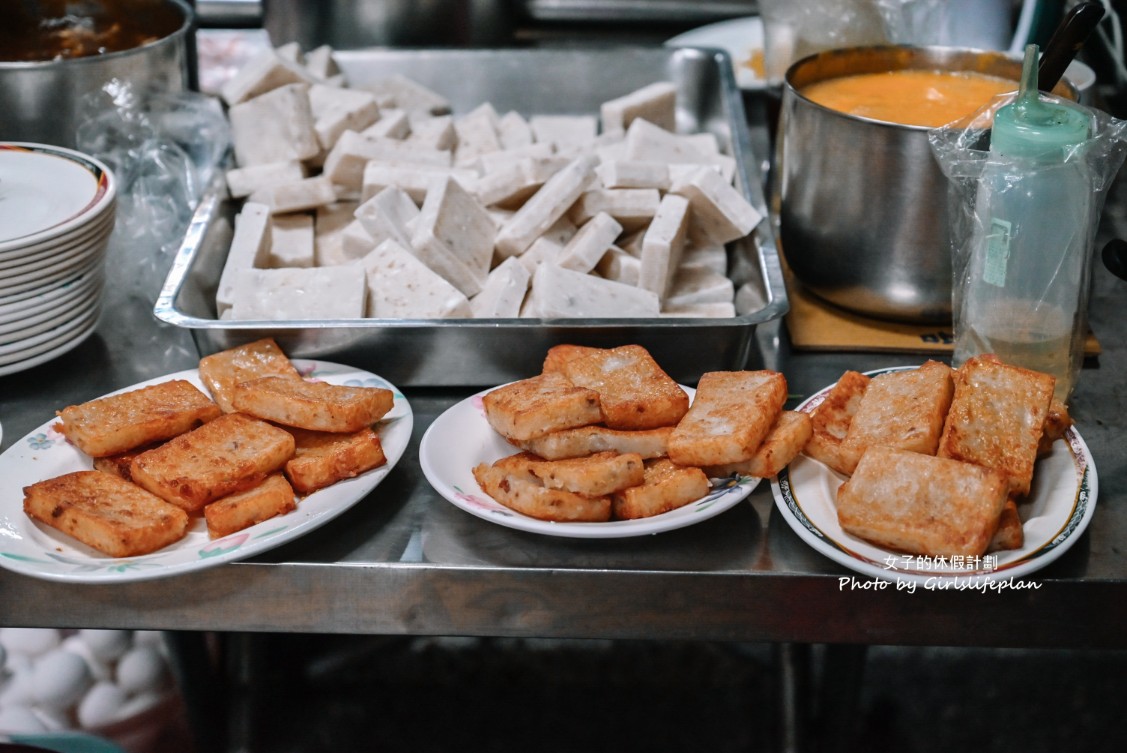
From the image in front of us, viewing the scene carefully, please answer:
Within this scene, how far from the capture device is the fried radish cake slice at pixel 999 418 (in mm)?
1123

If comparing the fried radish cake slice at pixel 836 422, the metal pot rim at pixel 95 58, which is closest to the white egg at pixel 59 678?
the metal pot rim at pixel 95 58

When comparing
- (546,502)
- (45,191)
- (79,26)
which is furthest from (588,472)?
(79,26)

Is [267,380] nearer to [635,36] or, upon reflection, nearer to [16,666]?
[16,666]

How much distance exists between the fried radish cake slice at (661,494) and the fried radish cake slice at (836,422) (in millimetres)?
142

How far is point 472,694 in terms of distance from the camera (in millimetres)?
2115

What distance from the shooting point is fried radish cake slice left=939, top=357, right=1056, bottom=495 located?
44.2 inches

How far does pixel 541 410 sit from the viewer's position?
1.16 m

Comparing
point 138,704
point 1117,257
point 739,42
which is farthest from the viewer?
point 739,42

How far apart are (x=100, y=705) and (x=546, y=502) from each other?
112 cm

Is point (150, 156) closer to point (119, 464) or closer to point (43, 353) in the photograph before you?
point (43, 353)

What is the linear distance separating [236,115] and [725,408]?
1.15m

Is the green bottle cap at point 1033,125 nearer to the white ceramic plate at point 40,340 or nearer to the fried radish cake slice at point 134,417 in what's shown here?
the fried radish cake slice at point 134,417

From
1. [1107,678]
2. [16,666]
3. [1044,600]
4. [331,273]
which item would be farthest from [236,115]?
[1107,678]

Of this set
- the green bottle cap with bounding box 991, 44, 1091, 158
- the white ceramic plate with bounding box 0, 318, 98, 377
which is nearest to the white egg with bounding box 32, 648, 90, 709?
the white ceramic plate with bounding box 0, 318, 98, 377
